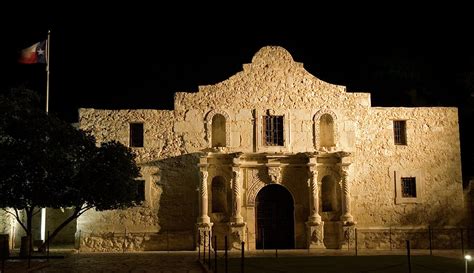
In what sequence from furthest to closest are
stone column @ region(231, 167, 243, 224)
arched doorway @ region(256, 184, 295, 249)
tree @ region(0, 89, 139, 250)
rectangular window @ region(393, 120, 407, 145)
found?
rectangular window @ region(393, 120, 407, 145) → arched doorway @ region(256, 184, 295, 249) → stone column @ region(231, 167, 243, 224) → tree @ region(0, 89, 139, 250)

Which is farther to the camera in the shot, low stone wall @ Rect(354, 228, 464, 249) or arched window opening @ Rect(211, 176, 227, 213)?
arched window opening @ Rect(211, 176, 227, 213)

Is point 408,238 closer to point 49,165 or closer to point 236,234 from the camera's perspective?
point 236,234

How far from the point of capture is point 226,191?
1174 inches

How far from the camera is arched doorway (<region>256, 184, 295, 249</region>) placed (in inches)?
1174

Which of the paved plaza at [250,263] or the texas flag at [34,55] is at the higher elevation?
the texas flag at [34,55]

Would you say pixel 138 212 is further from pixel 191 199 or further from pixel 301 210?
pixel 301 210

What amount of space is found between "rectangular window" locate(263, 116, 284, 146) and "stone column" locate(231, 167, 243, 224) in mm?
2432

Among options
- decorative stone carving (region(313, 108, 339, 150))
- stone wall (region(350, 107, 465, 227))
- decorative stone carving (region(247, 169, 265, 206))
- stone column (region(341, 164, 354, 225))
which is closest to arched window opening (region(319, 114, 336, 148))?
decorative stone carving (region(313, 108, 339, 150))

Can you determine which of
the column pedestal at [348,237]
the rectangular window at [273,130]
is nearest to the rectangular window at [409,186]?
the column pedestal at [348,237]

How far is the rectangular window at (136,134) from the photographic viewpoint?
30312mm

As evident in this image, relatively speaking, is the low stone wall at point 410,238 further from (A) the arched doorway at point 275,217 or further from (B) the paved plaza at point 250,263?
(A) the arched doorway at point 275,217

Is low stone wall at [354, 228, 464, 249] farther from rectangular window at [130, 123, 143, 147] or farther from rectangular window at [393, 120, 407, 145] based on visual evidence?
rectangular window at [130, 123, 143, 147]

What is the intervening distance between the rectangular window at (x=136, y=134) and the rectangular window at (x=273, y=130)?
6372 millimetres

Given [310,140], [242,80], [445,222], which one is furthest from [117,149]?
[445,222]
